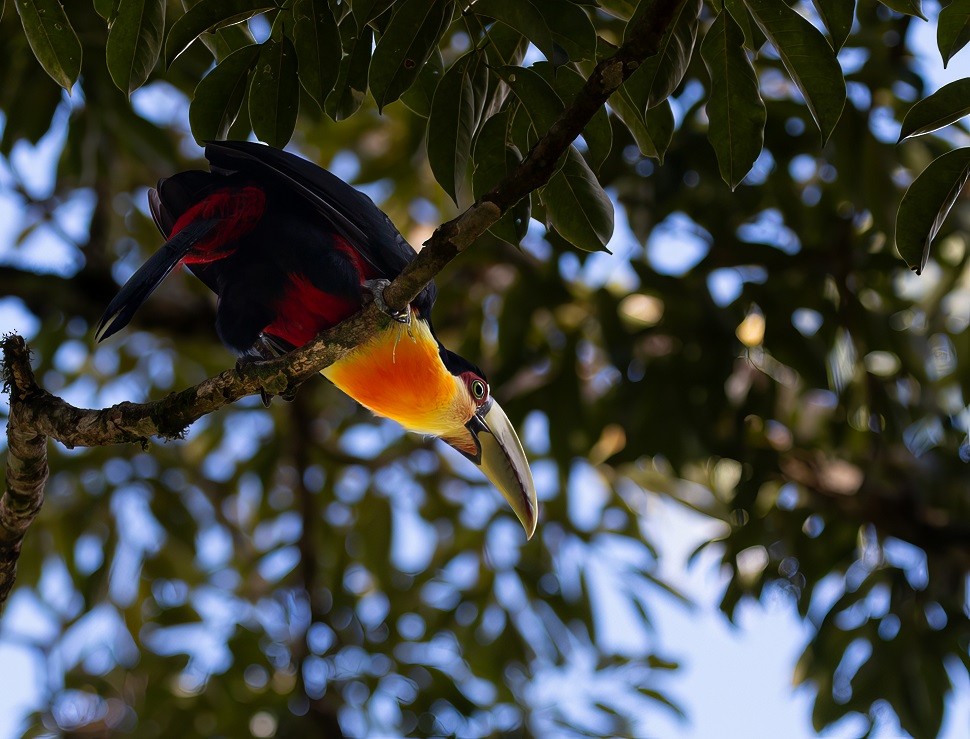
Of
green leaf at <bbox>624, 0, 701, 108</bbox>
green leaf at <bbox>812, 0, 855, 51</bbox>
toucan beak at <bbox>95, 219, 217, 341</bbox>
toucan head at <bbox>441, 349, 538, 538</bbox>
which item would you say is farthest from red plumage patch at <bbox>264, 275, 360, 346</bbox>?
green leaf at <bbox>812, 0, 855, 51</bbox>

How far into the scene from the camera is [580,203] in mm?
2090

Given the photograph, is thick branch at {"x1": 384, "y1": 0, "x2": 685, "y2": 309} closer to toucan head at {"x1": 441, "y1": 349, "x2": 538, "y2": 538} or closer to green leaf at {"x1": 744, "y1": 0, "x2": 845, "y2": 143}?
green leaf at {"x1": 744, "y1": 0, "x2": 845, "y2": 143}

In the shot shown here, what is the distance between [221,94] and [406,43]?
1.44 ft

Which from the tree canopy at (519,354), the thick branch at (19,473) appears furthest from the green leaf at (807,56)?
the thick branch at (19,473)

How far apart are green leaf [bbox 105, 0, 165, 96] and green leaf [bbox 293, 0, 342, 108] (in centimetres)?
30

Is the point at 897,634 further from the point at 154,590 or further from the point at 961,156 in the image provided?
the point at 154,590

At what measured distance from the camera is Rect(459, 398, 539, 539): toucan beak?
9.04ft

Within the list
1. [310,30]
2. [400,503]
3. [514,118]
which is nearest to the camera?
[310,30]

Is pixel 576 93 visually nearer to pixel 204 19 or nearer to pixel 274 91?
pixel 274 91

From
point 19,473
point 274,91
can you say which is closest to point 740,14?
point 274,91

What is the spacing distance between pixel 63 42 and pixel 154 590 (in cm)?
431

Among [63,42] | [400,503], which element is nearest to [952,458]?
[400,503]

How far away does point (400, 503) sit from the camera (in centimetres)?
580

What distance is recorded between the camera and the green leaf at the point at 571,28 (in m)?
1.86
